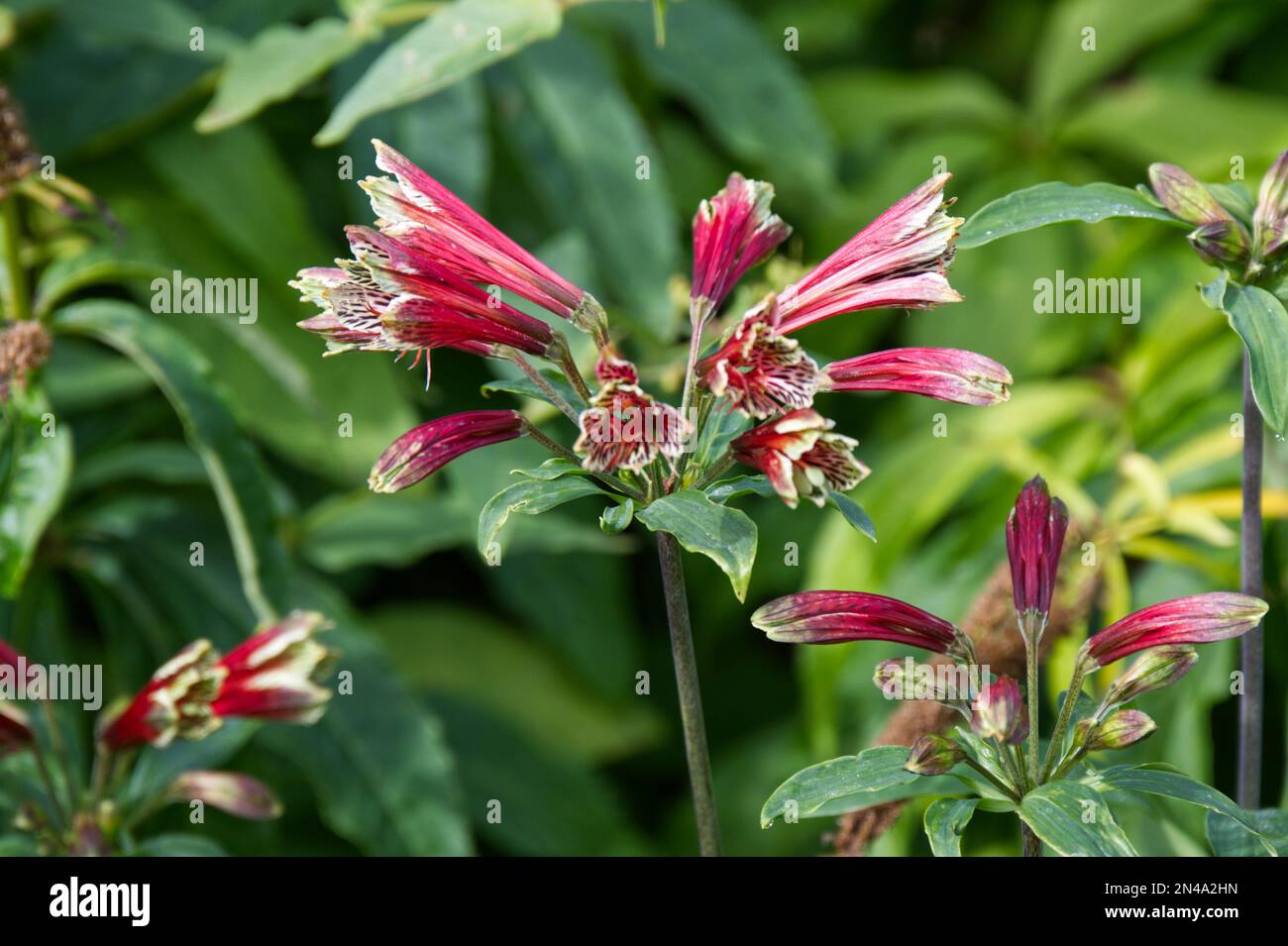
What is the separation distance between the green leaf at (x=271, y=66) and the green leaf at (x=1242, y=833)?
0.76 metres

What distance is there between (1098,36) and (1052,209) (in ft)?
3.18

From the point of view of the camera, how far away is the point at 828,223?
54.1 inches

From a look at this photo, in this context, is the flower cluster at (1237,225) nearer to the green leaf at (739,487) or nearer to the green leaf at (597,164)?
the green leaf at (739,487)

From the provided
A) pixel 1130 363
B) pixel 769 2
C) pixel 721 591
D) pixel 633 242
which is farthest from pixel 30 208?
pixel 1130 363

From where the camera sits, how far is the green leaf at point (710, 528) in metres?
0.46

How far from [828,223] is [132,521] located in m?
0.73

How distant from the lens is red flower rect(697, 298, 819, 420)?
0.48 m

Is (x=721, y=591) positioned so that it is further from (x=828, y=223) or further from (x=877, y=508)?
(x=828, y=223)

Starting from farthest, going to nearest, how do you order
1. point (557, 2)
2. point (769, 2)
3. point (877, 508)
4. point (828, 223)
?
point (769, 2) < point (828, 223) < point (877, 508) < point (557, 2)

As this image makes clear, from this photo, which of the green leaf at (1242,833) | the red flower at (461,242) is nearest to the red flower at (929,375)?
the red flower at (461,242)

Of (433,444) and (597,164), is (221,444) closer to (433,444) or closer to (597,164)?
(433,444)

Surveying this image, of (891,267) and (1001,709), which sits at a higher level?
(891,267)

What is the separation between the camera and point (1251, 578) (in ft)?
1.93

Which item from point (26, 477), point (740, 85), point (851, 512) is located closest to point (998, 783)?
point (851, 512)
